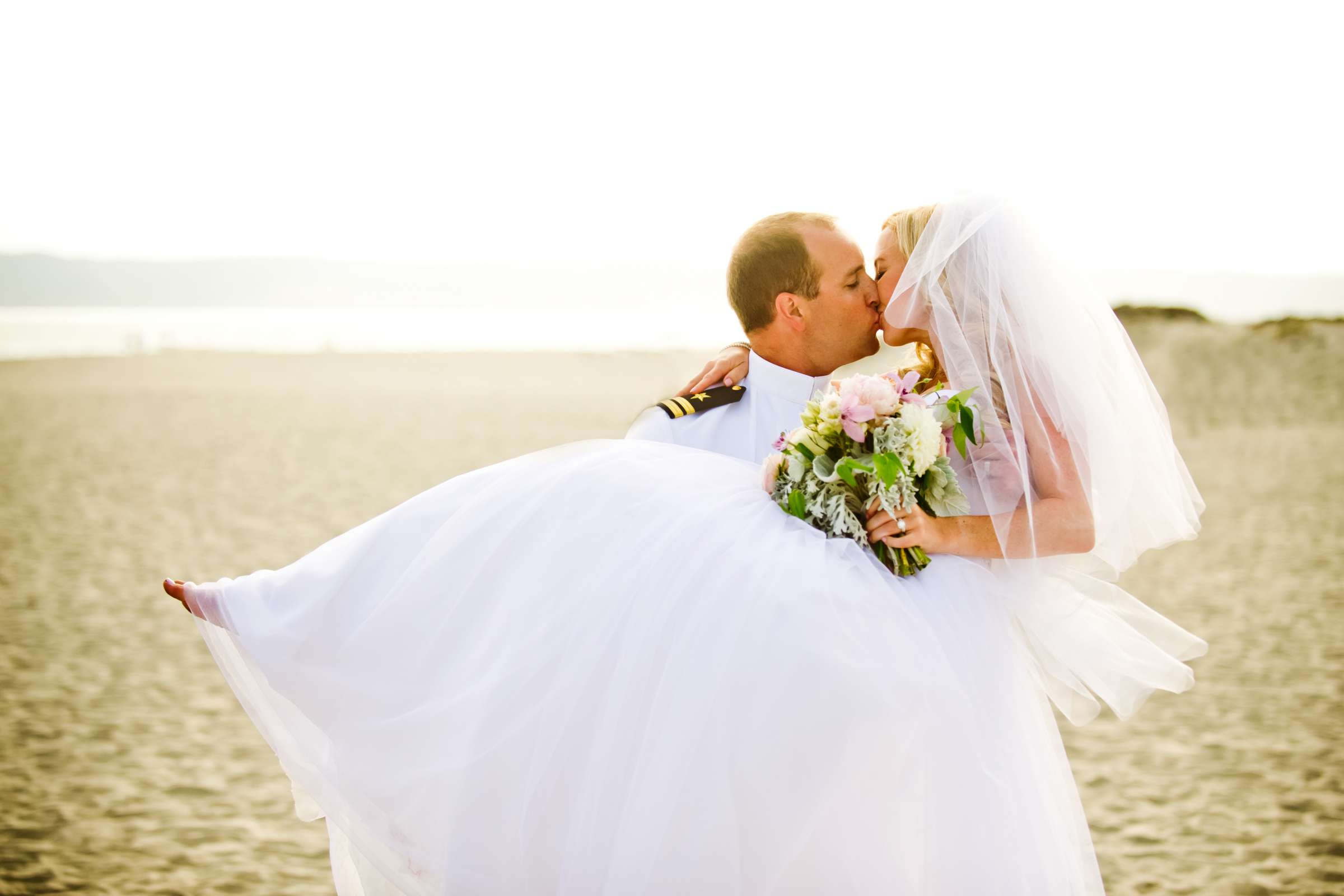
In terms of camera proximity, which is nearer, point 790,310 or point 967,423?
point 967,423

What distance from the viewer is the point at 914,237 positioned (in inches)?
113

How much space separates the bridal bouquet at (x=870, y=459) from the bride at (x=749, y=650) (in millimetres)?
67

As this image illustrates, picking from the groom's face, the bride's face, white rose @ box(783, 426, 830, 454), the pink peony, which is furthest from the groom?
white rose @ box(783, 426, 830, 454)

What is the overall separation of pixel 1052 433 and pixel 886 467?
57 cm

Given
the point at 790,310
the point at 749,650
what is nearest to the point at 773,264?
the point at 790,310

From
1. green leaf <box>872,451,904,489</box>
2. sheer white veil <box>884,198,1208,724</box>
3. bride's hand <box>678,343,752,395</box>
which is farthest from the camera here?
bride's hand <box>678,343,752,395</box>

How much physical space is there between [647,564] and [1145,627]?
1.64 meters

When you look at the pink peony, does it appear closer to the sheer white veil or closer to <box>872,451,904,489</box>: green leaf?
<box>872,451,904,489</box>: green leaf

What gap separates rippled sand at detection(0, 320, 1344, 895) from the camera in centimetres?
488

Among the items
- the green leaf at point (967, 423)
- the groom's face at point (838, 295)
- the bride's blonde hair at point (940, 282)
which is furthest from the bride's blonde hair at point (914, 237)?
the green leaf at point (967, 423)

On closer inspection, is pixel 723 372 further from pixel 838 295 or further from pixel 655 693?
pixel 655 693

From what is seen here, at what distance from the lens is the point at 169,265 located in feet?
472

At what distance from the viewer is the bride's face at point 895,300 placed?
2830 mm

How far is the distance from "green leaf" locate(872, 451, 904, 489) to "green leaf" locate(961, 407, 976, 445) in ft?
0.83
